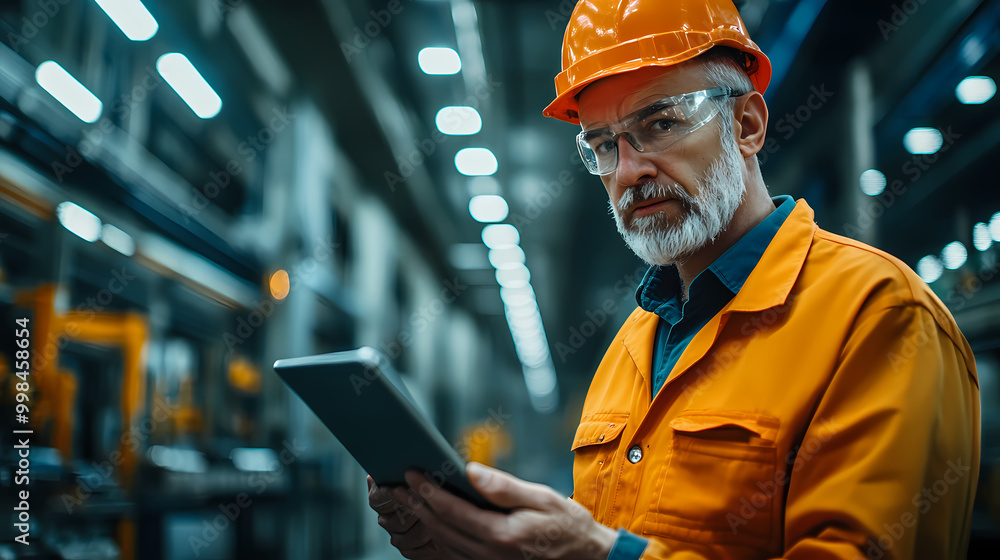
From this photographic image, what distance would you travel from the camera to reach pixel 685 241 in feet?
4.77

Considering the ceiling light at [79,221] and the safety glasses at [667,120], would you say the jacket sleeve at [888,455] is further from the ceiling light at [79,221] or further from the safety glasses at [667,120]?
the ceiling light at [79,221]

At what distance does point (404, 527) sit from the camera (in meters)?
1.31

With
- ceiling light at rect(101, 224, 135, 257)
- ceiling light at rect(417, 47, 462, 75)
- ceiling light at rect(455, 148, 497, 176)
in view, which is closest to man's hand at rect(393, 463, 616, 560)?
ceiling light at rect(101, 224, 135, 257)

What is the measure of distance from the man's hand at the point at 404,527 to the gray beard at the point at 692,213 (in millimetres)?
719

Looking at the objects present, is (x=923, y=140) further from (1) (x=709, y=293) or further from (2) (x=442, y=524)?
(2) (x=442, y=524)

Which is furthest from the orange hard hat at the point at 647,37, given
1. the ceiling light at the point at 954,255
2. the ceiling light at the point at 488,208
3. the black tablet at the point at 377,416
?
the ceiling light at the point at 488,208

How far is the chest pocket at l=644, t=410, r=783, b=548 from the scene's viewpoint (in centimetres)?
109

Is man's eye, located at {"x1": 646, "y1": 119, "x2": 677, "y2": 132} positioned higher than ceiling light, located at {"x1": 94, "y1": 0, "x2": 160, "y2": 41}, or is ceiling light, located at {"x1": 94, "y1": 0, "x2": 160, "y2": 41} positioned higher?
ceiling light, located at {"x1": 94, "y1": 0, "x2": 160, "y2": 41}

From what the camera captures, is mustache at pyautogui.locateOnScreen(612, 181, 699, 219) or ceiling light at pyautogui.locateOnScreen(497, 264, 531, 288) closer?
mustache at pyautogui.locateOnScreen(612, 181, 699, 219)

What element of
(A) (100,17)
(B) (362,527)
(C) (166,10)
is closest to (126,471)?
(A) (100,17)

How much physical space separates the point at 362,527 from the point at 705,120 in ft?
26.5

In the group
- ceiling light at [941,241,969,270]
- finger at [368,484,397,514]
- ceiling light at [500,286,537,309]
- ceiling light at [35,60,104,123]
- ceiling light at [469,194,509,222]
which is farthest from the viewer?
ceiling light at [500,286,537,309]

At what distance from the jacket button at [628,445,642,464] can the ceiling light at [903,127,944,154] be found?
2.23 meters

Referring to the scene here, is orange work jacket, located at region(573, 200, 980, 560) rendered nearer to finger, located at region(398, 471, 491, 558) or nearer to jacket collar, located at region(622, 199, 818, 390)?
jacket collar, located at region(622, 199, 818, 390)
